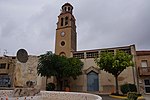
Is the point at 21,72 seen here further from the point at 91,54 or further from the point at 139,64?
the point at 139,64

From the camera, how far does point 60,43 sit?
33.1m

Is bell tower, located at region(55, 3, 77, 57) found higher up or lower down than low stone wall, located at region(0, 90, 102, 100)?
higher up

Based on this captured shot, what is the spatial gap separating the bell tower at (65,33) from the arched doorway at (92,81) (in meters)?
6.00

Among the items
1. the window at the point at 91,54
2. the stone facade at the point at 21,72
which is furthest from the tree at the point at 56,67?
the stone facade at the point at 21,72

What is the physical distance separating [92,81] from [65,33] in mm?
11492

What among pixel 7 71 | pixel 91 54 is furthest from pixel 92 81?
pixel 7 71

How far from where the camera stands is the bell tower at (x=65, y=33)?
32094mm

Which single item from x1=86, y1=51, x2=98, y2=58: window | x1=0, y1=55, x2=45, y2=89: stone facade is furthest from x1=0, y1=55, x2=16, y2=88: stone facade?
x1=86, y1=51, x2=98, y2=58: window

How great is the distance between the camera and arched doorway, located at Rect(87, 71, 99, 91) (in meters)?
27.1

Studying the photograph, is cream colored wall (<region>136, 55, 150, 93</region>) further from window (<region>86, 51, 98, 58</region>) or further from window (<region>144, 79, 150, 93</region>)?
window (<region>86, 51, 98, 58</region>)

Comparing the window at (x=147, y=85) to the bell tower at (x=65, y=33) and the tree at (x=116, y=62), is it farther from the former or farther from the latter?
the bell tower at (x=65, y=33)

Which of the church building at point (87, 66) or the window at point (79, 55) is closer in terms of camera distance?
the church building at point (87, 66)

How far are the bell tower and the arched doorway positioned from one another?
6.00m

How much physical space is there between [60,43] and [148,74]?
17.2m
